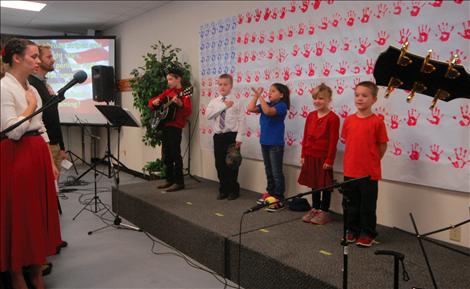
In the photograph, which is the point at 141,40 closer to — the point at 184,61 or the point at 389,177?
the point at 184,61

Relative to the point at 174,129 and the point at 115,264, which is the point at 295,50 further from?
the point at 115,264

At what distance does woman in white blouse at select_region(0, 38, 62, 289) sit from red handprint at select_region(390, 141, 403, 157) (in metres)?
2.35

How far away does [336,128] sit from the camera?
9.20 ft

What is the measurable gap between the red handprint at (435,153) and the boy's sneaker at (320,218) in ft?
2.83

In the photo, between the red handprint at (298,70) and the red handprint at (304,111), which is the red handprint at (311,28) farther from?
the red handprint at (304,111)

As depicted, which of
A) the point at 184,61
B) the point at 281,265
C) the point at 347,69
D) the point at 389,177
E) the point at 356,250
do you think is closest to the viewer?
the point at 281,265

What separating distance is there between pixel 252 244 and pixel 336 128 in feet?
3.54

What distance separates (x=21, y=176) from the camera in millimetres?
2000

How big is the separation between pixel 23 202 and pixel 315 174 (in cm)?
199

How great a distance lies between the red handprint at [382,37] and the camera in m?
2.73

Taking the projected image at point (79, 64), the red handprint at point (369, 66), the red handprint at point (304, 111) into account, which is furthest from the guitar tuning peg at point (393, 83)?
the projected image at point (79, 64)

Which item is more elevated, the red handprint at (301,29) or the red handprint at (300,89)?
the red handprint at (301,29)

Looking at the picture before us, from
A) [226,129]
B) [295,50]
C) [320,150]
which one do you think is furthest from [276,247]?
[295,50]

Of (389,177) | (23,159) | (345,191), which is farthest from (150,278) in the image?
(389,177)
